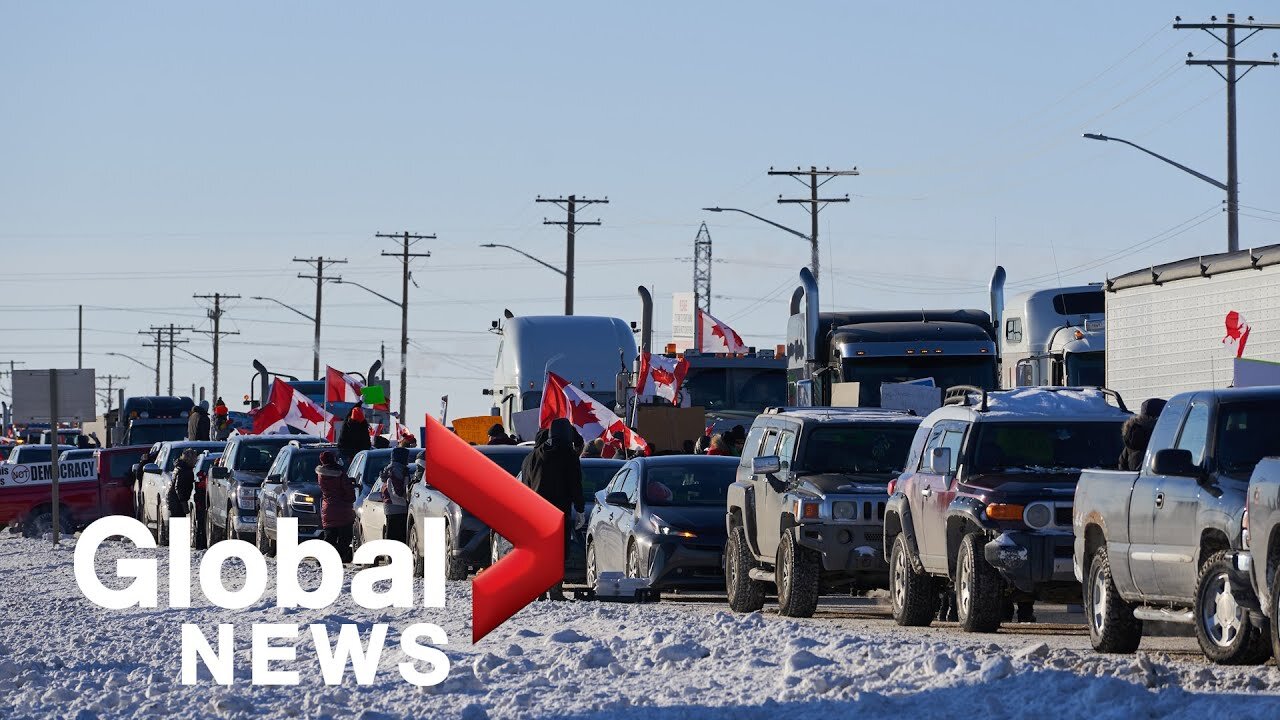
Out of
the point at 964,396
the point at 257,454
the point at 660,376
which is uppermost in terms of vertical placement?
the point at 660,376

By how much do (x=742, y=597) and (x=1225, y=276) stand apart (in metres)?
6.03

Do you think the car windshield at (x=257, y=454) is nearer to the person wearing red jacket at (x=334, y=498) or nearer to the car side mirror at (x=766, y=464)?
the person wearing red jacket at (x=334, y=498)

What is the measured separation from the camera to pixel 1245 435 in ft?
45.1

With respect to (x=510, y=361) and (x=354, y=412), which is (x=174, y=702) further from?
(x=510, y=361)

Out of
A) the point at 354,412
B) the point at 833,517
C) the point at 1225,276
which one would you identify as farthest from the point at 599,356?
the point at 833,517

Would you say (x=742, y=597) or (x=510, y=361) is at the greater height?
(x=510, y=361)

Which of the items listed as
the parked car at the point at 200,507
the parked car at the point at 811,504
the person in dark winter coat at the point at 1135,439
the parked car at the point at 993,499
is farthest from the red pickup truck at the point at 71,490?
the person in dark winter coat at the point at 1135,439

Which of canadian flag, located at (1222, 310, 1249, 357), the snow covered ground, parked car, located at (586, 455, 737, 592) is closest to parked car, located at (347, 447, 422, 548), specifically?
parked car, located at (586, 455, 737, 592)

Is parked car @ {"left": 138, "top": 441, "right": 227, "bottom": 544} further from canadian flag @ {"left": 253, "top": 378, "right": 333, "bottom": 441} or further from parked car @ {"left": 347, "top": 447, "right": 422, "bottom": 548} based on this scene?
canadian flag @ {"left": 253, "top": 378, "right": 333, "bottom": 441}

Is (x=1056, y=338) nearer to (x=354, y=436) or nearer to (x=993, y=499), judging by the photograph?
(x=354, y=436)

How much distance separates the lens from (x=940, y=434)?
727 inches

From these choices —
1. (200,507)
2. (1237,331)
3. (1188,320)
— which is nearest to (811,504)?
(1237,331)

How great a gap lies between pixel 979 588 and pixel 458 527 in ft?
30.2

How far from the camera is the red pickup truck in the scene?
1581 inches
